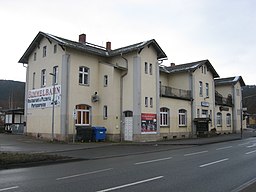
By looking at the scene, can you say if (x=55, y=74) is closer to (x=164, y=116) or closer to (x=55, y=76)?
(x=55, y=76)

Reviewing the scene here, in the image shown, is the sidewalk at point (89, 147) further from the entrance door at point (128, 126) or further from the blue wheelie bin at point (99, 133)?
the entrance door at point (128, 126)

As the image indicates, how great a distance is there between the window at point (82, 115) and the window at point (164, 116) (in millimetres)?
7823

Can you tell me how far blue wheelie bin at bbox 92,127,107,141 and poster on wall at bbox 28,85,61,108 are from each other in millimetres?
4139

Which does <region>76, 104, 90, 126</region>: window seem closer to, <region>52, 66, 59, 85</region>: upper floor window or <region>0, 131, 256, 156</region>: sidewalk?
<region>52, 66, 59, 85</region>: upper floor window

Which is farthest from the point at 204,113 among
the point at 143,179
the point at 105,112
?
the point at 143,179

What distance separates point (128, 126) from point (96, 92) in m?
4.74

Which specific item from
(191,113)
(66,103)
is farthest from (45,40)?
(191,113)

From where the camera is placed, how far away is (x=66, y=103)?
27.3 meters

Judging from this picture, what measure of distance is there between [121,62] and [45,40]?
799 centimetres

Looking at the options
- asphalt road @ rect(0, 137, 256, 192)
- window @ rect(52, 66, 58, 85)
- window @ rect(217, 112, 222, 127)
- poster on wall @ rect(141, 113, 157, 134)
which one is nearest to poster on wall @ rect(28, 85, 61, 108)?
window @ rect(52, 66, 58, 85)

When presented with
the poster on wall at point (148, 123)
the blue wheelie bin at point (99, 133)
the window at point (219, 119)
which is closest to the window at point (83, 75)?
the blue wheelie bin at point (99, 133)

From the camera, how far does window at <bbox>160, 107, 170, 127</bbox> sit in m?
32.2

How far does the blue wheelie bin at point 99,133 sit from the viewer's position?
89.9 feet

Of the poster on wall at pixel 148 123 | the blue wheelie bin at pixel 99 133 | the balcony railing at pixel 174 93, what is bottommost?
the blue wheelie bin at pixel 99 133
